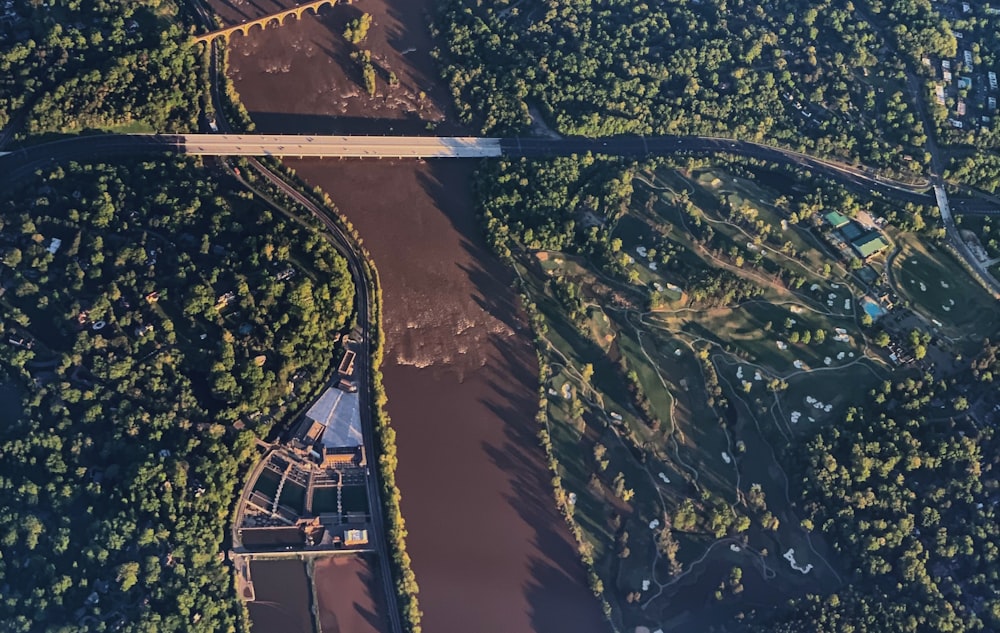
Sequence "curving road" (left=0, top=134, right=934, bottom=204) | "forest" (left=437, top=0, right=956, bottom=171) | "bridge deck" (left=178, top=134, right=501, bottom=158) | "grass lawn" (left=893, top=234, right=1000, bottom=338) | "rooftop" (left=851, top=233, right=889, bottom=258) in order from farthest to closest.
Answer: "forest" (left=437, top=0, right=956, bottom=171)
"rooftop" (left=851, top=233, right=889, bottom=258)
"grass lawn" (left=893, top=234, right=1000, bottom=338)
"bridge deck" (left=178, top=134, right=501, bottom=158)
"curving road" (left=0, top=134, right=934, bottom=204)

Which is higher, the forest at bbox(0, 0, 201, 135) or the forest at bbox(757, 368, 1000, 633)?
the forest at bbox(0, 0, 201, 135)

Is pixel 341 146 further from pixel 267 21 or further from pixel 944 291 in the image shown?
pixel 944 291

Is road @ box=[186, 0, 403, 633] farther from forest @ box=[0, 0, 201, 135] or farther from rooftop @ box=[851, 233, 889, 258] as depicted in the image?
rooftop @ box=[851, 233, 889, 258]

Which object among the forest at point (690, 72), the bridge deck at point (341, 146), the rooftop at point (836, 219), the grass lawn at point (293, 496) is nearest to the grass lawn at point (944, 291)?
the rooftop at point (836, 219)

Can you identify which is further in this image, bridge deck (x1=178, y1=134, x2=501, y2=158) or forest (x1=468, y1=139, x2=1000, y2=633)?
bridge deck (x1=178, y1=134, x2=501, y2=158)

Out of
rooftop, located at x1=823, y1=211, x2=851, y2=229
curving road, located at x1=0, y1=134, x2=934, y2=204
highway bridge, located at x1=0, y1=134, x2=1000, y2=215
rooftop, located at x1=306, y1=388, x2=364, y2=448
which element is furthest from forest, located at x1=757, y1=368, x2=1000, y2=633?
rooftop, located at x1=306, y1=388, x2=364, y2=448

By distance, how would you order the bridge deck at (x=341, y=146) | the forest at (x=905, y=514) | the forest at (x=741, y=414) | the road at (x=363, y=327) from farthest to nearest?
the bridge deck at (x=341, y=146) < the forest at (x=741, y=414) < the forest at (x=905, y=514) < the road at (x=363, y=327)

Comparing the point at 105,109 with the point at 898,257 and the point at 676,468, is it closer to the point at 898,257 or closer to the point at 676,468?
the point at 676,468

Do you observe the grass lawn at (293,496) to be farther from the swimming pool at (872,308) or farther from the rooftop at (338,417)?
the swimming pool at (872,308)
